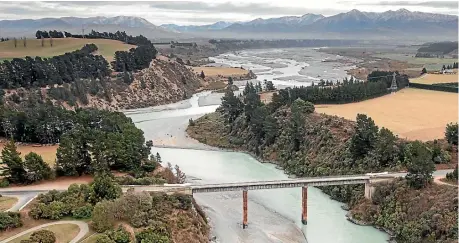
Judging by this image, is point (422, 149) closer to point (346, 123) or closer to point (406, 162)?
point (406, 162)

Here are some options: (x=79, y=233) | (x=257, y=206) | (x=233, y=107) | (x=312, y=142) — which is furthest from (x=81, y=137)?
(x=233, y=107)

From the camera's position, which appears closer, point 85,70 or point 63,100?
point 63,100

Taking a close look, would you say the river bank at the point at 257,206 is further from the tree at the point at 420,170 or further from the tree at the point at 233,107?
the tree at the point at 233,107

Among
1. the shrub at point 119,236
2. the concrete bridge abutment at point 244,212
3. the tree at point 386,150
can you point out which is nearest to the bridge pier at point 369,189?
the tree at point 386,150

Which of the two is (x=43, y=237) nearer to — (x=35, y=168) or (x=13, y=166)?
(x=35, y=168)

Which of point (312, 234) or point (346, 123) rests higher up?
point (346, 123)

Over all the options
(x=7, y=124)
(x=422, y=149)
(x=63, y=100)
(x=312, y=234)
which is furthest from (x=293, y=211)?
(x=63, y=100)
